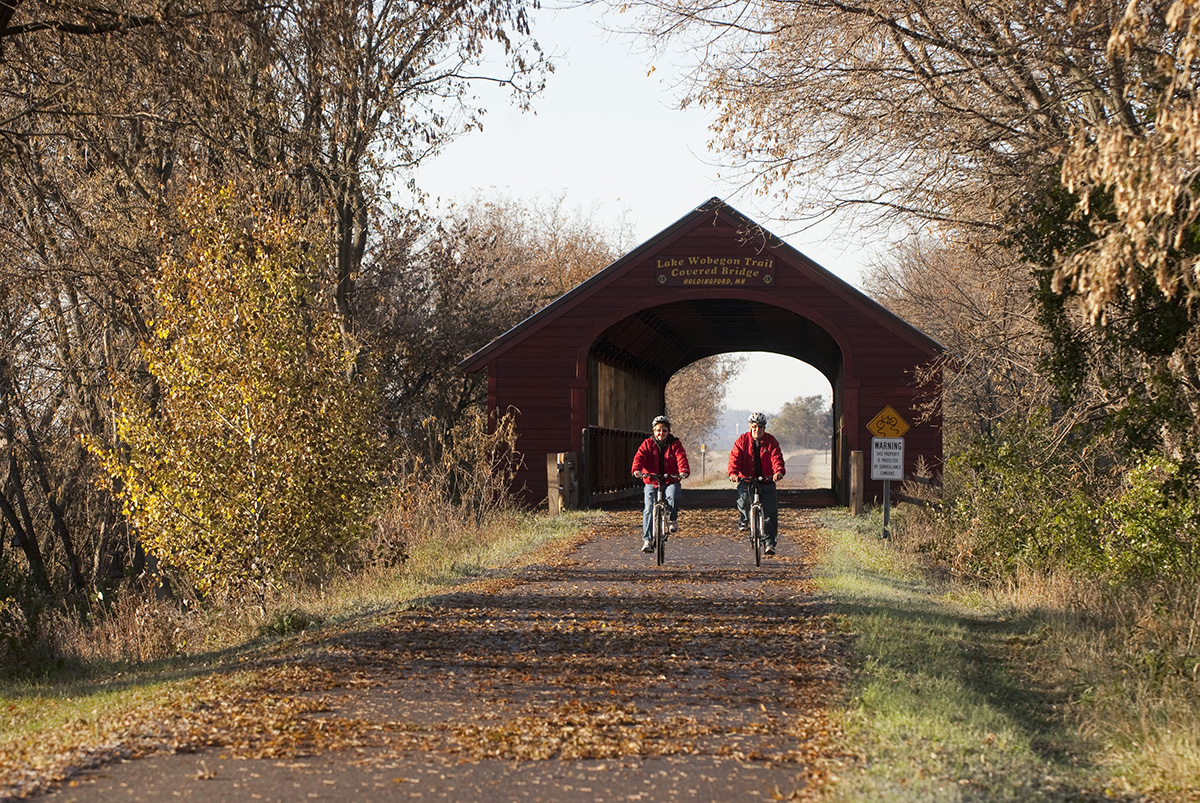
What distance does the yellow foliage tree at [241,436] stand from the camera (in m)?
12.8

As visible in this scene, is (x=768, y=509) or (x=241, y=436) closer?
(x=241, y=436)

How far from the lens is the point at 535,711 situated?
712 centimetres

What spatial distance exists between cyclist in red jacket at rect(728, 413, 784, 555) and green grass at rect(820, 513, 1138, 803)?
2.09 metres

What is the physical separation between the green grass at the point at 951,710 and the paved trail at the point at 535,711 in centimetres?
27

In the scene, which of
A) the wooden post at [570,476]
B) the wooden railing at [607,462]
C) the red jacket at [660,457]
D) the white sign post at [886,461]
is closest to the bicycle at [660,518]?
the red jacket at [660,457]

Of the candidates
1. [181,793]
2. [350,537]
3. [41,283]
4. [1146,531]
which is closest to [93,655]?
[350,537]

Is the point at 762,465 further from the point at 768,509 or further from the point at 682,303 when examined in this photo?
the point at 682,303

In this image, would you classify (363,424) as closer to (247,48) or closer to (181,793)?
(247,48)

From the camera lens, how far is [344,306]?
983 inches

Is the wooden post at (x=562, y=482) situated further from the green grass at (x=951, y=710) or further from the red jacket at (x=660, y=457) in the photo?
the green grass at (x=951, y=710)

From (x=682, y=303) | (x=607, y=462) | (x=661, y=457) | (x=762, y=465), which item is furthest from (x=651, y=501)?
(x=607, y=462)

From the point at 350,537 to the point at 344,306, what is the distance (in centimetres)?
1214

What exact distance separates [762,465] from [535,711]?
787 centimetres

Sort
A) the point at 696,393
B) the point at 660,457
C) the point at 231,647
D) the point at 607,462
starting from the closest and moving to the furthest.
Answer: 1. the point at 231,647
2. the point at 660,457
3. the point at 607,462
4. the point at 696,393
